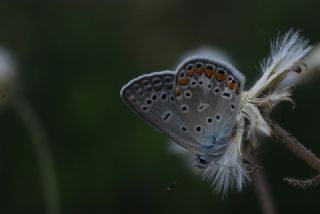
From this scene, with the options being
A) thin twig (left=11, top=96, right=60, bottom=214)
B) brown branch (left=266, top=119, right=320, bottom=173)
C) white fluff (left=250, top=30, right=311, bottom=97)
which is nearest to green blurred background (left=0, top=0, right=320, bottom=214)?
thin twig (left=11, top=96, right=60, bottom=214)

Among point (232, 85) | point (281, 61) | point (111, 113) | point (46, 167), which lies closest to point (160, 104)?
point (232, 85)


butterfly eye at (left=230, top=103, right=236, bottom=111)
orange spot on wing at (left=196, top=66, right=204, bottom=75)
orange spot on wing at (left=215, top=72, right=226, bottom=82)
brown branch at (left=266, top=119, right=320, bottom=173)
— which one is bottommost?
brown branch at (left=266, top=119, right=320, bottom=173)

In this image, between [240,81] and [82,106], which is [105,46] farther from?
[240,81]

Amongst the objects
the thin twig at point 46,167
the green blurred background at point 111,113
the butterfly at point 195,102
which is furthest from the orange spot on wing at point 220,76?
the green blurred background at point 111,113

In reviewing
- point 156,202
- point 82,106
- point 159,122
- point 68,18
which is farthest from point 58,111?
point 159,122

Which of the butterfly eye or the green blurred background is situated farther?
the green blurred background

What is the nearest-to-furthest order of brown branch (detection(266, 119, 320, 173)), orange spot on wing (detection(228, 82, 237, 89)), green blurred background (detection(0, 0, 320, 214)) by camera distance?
1. brown branch (detection(266, 119, 320, 173))
2. orange spot on wing (detection(228, 82, 237, 89))
3. green blurred background (detection(0, 0, 320, 214))

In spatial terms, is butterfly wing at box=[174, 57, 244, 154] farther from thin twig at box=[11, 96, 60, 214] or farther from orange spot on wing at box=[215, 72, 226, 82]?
thin twig at box=[11, 96, 60, 214]
